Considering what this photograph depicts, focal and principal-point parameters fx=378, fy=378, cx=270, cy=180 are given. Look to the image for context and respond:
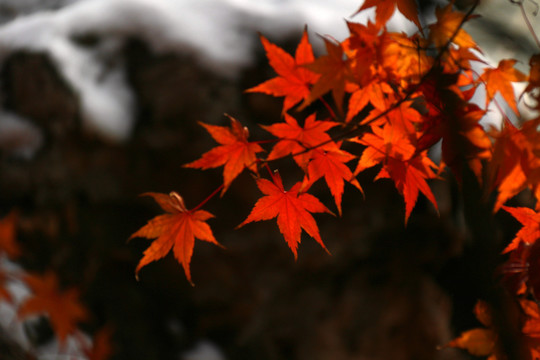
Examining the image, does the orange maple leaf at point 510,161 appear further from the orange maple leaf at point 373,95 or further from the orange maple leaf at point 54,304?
the orange maple leaf at point 54,304

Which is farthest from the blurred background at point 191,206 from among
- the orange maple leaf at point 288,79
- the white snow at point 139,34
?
the orange maple leaf at point 288,79

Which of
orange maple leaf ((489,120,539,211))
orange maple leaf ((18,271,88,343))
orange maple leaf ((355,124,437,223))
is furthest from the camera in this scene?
orange maple leaf ((18,271,88,343))

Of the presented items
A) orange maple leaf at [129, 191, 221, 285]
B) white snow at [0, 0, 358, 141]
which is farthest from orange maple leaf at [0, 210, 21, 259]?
orange maple leaf at [129, 191, 221, 285]

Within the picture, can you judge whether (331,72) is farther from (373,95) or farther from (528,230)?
(528,230)

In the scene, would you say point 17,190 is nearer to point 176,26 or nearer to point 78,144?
point 78,144

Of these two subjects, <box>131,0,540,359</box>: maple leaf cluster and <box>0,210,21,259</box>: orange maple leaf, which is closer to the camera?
<box>131,0,540,359</box>: maple leaf cluster

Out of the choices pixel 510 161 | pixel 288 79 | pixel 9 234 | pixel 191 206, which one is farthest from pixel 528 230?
pixel 9 234

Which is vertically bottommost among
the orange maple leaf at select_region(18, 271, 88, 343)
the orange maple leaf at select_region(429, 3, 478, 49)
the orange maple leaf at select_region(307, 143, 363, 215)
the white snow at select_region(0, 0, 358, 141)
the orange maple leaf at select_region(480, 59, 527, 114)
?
the orange maple leaf at select_region(18, 271, 88, 343)

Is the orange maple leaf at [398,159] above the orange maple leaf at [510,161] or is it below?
below

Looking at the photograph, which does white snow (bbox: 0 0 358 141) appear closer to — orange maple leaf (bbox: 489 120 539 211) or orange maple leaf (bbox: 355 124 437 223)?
orange maple leaf (bbox: 355 124 437 223)
